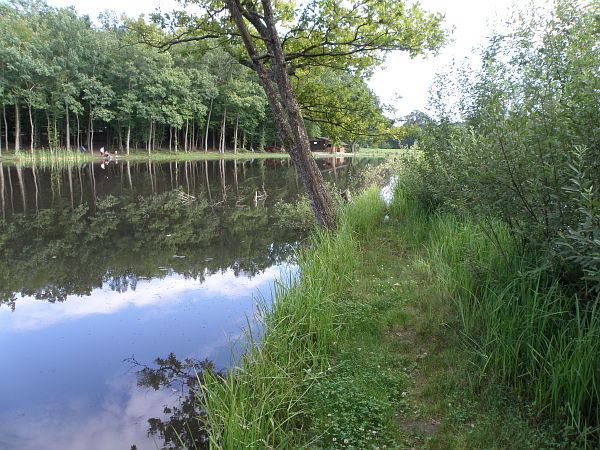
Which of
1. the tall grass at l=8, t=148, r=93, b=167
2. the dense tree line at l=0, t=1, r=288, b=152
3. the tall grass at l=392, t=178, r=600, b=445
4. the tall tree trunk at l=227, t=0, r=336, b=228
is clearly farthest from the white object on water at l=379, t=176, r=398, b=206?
the tall grass at l=8, t=148, r=93, b=167

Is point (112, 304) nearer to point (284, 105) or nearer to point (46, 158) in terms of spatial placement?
point (284, 105)

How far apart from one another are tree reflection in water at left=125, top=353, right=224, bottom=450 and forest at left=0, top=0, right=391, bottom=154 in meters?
25.5

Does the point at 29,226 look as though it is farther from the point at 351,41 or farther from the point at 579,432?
the point at 579,432

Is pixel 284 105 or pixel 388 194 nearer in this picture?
pixel 284 105

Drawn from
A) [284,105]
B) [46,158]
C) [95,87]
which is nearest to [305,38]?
[284,105]

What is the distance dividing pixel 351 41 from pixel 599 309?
659 centimetres

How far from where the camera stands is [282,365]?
3.85 m

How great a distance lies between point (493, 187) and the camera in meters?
3.55

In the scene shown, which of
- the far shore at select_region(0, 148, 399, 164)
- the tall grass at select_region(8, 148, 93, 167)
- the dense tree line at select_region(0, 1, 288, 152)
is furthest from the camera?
the dense tree line at select_region(0, 1, 288, 152)

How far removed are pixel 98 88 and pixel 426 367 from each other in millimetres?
46815

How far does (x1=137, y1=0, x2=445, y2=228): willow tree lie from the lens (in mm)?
7535

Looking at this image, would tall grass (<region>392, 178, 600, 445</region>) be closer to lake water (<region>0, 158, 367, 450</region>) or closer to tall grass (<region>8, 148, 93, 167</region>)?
lake water (<region>0, 158, 367, 450</region>)

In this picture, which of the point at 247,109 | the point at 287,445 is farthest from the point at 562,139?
the point at 247,109

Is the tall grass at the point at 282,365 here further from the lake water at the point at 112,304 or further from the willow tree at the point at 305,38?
the willow tree at the point at 305,38
